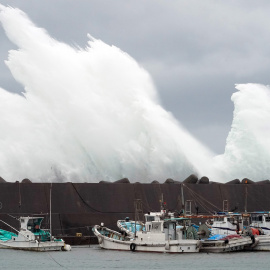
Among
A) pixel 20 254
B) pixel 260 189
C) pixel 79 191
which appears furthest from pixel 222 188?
pixel 20 254

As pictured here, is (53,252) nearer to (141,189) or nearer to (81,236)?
(81,236)

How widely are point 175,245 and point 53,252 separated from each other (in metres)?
9.79

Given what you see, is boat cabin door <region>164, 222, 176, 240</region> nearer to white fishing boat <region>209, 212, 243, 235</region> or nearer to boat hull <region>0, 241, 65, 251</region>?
white fishing boat <region>209, 212, 243, 235</region>

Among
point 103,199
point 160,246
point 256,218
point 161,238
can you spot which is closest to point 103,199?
point 103,199

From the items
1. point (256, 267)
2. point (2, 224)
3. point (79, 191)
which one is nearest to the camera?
point (256, 267)

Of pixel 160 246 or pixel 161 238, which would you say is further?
pixel 161 238

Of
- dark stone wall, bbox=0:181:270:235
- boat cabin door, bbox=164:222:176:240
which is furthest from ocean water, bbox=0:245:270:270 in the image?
dark stone wall, bbox=0:181:270:235

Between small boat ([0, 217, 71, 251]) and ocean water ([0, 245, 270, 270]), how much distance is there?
91 cm

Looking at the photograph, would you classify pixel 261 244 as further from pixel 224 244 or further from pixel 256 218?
pixel 256 218

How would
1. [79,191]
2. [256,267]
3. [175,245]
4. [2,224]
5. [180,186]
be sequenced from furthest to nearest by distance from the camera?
1. [180,186]
2. [79,191]
3. [2,224]
4. [175,245]
5. [256,267]

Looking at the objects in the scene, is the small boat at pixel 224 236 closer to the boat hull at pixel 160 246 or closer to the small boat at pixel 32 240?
the boat hull at pixel 160 246

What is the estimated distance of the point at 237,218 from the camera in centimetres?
6838

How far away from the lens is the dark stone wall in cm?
7394

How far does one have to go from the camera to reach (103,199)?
257 ft
